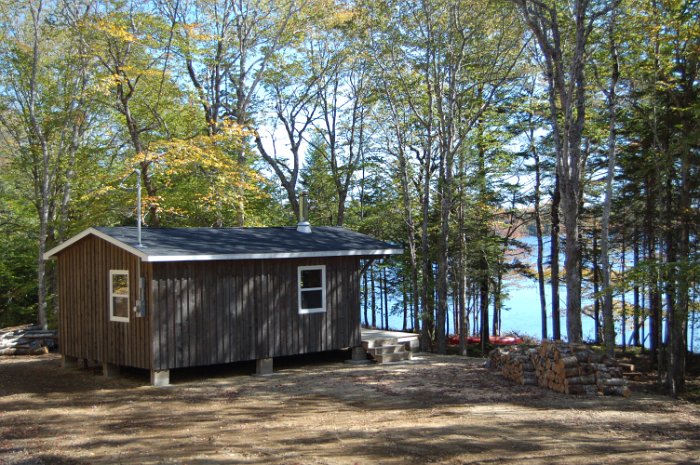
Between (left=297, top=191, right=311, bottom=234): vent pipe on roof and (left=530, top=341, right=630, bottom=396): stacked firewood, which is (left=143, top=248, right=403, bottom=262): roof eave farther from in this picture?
(left=530, top=341, right=630, bottom=396): stacked firewood

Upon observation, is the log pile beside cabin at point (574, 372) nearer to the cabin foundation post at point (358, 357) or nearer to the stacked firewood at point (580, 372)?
the stacked firewood at point (580, 372)

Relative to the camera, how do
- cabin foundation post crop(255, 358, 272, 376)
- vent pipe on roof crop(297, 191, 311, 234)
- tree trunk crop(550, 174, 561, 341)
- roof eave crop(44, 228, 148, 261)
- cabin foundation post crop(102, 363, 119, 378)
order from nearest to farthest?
roof eave crop(44, 228, 148, 261) → cabin foundation post crop(102, 363, 119, 378) → cabin foundation post crop(255, 358, 272, 376) → vent pipe on roof crop(297, 191, 311, 234) → tree trunk crop(550, 174, 561, 341)

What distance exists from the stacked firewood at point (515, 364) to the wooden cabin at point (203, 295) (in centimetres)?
329

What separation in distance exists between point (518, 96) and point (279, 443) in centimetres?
2040

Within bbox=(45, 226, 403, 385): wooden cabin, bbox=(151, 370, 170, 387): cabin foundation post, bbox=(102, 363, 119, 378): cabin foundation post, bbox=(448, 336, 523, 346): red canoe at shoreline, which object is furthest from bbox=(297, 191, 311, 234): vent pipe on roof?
bbox=(448, 336, 523, 346): red canoe at shoreline

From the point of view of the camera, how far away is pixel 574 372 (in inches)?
436

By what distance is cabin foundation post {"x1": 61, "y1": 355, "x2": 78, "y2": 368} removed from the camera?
14812 mm

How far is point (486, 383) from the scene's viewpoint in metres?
12.1

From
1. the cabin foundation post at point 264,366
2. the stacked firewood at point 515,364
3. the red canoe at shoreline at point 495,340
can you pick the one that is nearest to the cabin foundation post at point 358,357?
the cabin foundation post at point 264,366

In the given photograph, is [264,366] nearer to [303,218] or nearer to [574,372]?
[303,218]

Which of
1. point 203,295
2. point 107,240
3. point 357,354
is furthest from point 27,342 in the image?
point 357,354

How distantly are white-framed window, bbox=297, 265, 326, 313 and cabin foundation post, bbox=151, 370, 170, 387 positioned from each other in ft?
10.9

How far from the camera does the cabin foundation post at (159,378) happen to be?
12.0m

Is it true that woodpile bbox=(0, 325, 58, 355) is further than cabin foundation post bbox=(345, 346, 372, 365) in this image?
Yes
